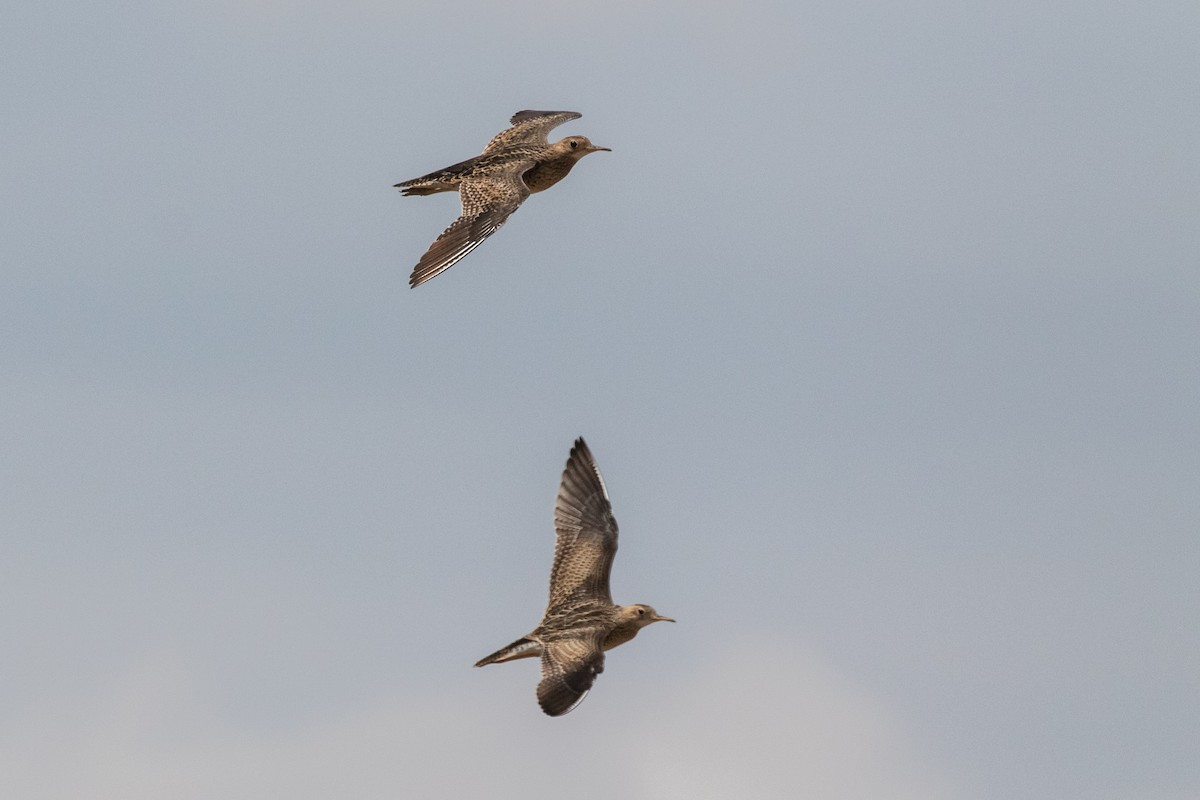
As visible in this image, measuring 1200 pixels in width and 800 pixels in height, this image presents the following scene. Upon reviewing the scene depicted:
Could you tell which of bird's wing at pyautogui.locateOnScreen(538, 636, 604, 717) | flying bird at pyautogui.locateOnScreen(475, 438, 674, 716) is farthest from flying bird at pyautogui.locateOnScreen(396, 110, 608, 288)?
bird's wing at pyautogui.locateOnScreen(538, 636, 604, 717)

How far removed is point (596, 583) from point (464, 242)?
703 cm

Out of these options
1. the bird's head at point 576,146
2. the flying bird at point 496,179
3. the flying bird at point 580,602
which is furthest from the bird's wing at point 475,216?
the flying bird at point 580,602

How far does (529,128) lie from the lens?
54750 millimetres

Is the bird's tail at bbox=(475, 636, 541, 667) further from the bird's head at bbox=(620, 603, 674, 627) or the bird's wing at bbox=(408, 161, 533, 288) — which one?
the bird's wing at bbox=(408, 161, 533, 288)

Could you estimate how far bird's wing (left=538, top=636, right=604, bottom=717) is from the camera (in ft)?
134

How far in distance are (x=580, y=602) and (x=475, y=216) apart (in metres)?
7.68

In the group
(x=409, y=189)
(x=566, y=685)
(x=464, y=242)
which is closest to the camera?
(x=566, y=685)

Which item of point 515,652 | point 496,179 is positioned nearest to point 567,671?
point 515,652

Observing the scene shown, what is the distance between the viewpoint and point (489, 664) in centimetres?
4425

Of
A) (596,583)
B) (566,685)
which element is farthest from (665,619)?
(566,685)

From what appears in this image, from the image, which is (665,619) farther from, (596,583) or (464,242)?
(464,242)

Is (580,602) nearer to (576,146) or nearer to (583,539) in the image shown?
(583,539)

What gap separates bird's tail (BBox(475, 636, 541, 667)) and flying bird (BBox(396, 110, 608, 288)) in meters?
6.75

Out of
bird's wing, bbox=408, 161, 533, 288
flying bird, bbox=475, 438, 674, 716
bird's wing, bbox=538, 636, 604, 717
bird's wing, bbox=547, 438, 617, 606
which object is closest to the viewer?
bird's wing, bbox=538, 636, 604, 717
